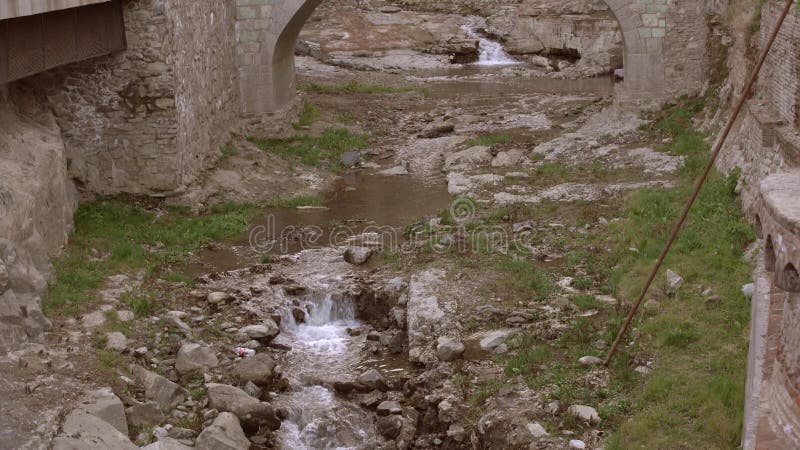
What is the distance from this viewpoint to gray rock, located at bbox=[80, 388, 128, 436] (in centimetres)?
715

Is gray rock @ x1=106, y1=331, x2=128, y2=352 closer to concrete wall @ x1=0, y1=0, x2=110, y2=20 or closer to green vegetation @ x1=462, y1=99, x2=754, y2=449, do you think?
concrete wall @ x1=0, y1=0, x2=110, y2=20

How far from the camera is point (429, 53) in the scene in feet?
90.7

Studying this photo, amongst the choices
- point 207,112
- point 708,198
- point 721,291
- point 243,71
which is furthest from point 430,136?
point 721,291

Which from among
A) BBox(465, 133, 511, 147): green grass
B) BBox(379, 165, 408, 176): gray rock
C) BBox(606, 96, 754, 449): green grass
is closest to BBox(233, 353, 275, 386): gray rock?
BBox(606, 96, 754, 449): green grass

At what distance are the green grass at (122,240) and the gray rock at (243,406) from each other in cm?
189

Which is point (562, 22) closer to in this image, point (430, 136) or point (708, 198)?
point (430, 136)

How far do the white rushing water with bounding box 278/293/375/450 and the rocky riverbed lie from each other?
0.07 feet

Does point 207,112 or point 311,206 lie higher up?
point 207,112

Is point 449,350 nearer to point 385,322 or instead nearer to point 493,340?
point 493,340

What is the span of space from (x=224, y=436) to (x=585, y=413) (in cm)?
273

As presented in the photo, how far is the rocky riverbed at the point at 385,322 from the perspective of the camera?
7.41 meters

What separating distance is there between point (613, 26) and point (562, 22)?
7.13 feet

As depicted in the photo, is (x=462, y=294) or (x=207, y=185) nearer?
(x=462, y=294)

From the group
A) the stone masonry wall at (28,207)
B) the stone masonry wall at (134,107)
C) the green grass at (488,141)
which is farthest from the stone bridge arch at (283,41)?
the stone masonry wall at (28,207)
